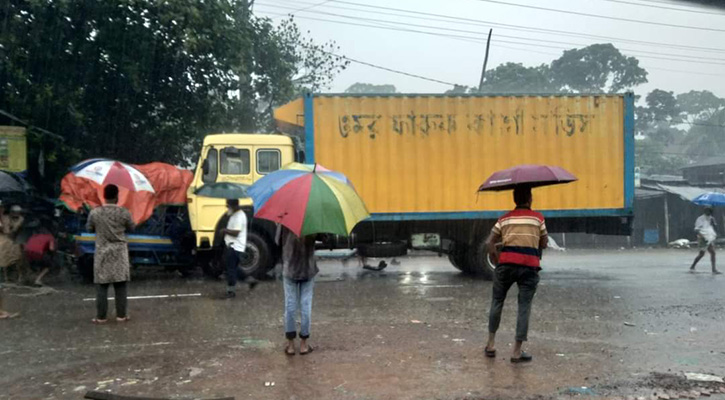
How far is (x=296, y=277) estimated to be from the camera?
611 centimetres

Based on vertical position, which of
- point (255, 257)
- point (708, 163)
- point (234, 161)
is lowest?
point (255, 257)

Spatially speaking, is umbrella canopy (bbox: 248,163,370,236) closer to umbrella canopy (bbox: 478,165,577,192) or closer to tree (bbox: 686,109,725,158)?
umbrella canopy (bbox: 478,165,577,192)

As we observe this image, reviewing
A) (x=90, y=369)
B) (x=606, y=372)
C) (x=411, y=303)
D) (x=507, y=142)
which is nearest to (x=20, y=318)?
(x=90, y=369)

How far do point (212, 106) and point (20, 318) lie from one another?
8.41 metres

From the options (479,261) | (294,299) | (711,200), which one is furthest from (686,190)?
(294,299)

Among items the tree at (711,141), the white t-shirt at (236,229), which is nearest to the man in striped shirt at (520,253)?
the white t-shirt at (236,229)

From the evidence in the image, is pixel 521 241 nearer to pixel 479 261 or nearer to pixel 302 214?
pixel 302 214

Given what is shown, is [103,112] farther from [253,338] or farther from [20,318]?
[253,338]

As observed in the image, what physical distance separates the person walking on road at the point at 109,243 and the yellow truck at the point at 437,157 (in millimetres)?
3572

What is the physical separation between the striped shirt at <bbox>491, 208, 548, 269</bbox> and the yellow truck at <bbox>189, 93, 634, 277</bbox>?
5928mm

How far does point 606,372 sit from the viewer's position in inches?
229

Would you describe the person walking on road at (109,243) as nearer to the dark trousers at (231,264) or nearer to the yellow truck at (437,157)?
the dark trousers at (231,264)

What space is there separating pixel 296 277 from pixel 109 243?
2909 millimetres

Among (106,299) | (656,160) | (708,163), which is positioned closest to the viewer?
(106,299)
